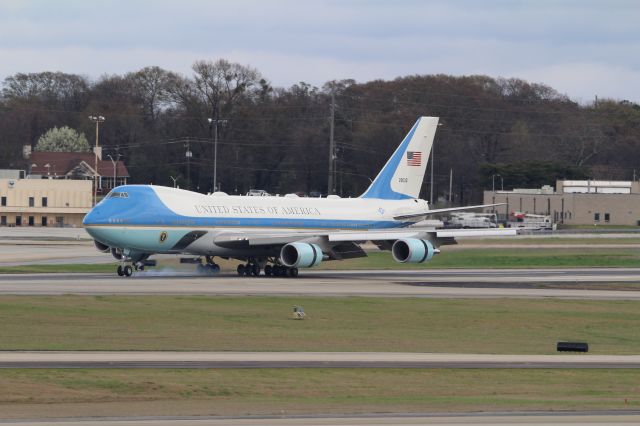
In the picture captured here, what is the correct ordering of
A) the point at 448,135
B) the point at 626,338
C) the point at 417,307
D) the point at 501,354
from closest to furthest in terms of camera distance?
1. the point at 501,354
2. the point at 626,338
3. the point at 417,307
4. the point at 448,135

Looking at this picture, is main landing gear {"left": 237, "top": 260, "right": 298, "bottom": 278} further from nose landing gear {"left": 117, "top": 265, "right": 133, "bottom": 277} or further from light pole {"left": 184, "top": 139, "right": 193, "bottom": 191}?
light pole {"left": 184, "top": 139, "right": 193, "bottom": 191}

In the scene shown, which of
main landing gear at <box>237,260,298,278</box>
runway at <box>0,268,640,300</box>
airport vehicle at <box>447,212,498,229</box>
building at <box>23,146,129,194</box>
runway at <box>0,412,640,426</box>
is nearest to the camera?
runway at <box>0,412,640,426</box>

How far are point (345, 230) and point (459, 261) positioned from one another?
542 inches

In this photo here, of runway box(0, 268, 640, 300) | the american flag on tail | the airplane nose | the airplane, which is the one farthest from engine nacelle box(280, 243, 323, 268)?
the american flag on tail

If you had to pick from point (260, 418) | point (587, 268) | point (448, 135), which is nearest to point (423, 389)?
point (260, 418)

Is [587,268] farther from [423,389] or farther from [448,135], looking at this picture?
[448,135]

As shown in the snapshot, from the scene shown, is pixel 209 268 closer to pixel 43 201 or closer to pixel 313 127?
pixel 43 201

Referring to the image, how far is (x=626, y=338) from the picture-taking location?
39.6 meters

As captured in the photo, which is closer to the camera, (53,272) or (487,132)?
(53,272)

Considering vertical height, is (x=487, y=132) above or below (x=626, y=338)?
above

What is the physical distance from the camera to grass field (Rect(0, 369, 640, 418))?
24.3 meters

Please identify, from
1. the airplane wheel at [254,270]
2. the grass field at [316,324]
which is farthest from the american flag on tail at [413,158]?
the grass field at [316,324]

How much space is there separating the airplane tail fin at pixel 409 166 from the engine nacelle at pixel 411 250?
886 cm

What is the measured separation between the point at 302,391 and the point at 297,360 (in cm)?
427
